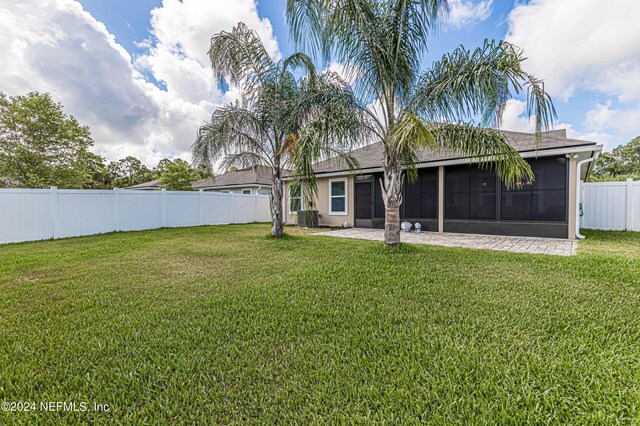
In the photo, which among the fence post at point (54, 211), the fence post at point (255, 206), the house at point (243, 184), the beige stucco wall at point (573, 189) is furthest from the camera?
the house at point (243, 184)

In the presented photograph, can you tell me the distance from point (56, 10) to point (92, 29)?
98 centimetres

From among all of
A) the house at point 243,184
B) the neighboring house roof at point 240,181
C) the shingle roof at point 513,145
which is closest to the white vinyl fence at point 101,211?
the house at point 243,184

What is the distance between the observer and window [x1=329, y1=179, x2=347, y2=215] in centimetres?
1254

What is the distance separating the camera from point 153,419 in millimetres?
1657

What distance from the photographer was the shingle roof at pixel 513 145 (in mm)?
7633

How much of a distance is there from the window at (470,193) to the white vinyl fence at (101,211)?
11138 millimetres

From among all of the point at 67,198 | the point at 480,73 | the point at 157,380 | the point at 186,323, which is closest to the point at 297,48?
the point at 480,73

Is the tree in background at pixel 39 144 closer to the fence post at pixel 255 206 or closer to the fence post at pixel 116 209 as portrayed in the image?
the fence post at pixel 116 209

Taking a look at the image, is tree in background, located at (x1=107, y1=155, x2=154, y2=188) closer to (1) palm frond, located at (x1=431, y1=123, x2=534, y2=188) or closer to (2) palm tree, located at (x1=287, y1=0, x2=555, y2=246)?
(2) palm tree, located at (x1=287, y1=0, x2=555, y2=246)

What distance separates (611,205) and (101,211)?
1951 centimetres

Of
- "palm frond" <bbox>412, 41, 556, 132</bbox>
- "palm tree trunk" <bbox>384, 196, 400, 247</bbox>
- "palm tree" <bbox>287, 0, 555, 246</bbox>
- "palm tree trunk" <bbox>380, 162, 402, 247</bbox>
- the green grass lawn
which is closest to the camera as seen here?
the green grass lawn

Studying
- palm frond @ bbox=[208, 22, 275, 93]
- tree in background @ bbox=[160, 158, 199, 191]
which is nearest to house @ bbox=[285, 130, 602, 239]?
palm frond @ bbox=[208, 22, 275, 93]

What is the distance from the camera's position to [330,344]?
2.46m

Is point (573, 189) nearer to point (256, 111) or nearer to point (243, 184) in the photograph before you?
point (256, 111)
